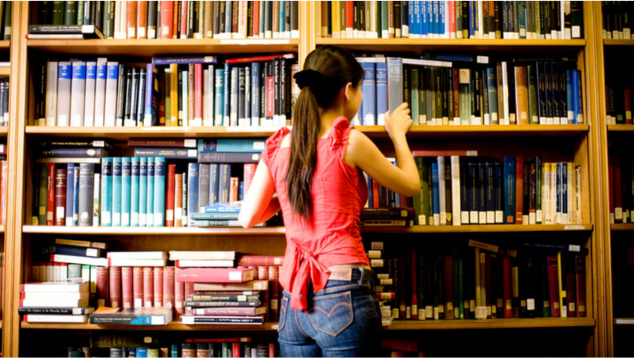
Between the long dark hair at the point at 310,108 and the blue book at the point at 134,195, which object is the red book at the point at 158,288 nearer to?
the blue book at the point at 134,195

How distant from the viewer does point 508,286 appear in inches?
70.7

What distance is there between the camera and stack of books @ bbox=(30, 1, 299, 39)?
1.82 metres

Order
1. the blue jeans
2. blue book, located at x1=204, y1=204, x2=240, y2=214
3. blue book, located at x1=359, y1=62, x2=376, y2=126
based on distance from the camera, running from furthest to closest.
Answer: blue book, located at x1=359, y1=62, x2=376, y2=126 < blue book, located at x1=204, y1=204, x2=240, y2=214 < the blue jeans

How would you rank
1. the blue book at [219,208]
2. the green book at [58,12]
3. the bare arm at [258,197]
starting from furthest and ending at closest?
1. the green book at [58,12]
2. the blue book at [219,208]
3. the bare arm at [258,197]

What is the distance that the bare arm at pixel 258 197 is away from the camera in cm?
128

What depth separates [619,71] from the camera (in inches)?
79.2

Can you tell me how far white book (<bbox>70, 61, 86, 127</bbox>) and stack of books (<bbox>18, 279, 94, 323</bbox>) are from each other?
25.6 inches

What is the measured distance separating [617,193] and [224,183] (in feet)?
5.24

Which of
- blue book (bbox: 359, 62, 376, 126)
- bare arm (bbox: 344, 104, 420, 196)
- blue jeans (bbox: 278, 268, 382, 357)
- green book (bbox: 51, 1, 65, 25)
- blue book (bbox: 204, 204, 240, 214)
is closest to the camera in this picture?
blue jeans (bbox: 278, 268, 382, 357)

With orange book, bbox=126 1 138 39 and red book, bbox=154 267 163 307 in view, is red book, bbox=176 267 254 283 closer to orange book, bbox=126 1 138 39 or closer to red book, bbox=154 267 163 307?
red book, bbox=154 267 163 307

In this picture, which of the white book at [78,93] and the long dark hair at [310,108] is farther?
the white book at [78,93]

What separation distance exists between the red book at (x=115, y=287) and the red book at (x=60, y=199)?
0.29m

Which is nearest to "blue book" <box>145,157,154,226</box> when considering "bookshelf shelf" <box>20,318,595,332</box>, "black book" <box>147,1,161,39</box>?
"bookshelf shelf" <box>20,318,595,332</box>

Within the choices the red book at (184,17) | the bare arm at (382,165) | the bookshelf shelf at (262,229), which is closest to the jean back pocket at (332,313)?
the bare arm at (382,165)
